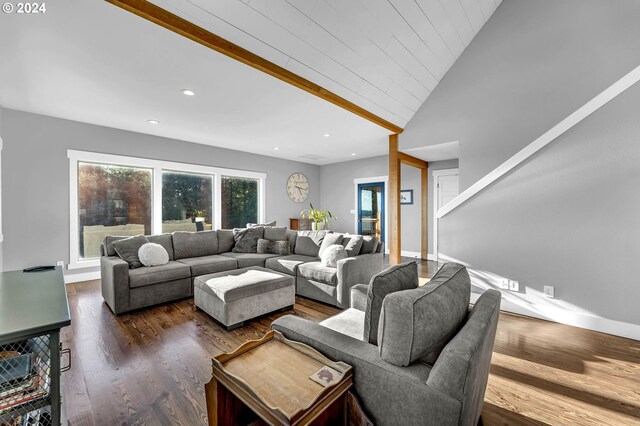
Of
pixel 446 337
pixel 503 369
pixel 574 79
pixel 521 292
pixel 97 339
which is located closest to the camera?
pixel 446 337

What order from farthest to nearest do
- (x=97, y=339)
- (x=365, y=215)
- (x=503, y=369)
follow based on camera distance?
1. (x=365, y=215)
2. (x=97, y=339)
3. (x=503, y=369)

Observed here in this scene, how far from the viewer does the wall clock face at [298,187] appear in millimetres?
7520

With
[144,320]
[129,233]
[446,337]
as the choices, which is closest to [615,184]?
[446,337]

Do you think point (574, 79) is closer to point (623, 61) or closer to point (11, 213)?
point (623, 61)

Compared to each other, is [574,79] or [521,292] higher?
[574,79]

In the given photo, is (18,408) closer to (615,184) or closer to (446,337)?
(446,337)

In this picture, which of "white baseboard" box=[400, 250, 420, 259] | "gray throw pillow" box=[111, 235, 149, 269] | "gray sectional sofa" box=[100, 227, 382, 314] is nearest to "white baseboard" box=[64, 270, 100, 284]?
"gray sectional sofa" box=[100, 227, 382, 314]

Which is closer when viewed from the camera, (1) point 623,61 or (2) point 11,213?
(1) point 623,61

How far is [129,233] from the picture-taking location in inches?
194

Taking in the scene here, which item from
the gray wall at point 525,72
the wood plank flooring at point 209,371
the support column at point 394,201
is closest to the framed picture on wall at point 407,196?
the support column at point 394,201

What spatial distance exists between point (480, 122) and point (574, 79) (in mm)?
923

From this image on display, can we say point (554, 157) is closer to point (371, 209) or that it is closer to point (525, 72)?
point (525, 72)

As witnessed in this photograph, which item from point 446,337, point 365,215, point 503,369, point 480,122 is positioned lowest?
point 503,369

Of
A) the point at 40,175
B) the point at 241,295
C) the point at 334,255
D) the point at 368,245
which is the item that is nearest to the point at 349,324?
the point at 241,295
